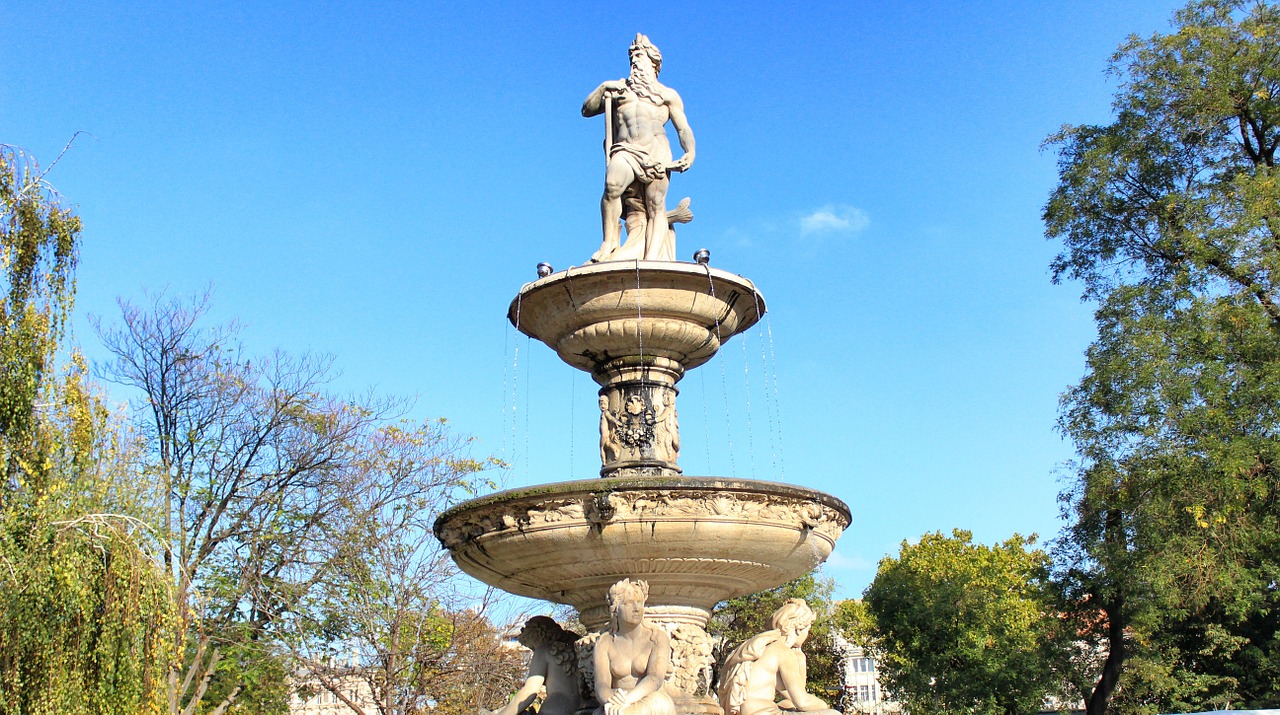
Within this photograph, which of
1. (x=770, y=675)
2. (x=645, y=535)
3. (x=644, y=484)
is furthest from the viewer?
(x=770, y=675)

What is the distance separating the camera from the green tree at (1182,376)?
681 inches

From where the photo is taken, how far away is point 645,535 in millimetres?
8070

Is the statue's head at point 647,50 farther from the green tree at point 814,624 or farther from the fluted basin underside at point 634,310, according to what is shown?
the green tree at point 814,624

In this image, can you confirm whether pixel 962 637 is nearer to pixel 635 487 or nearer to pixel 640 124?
pixel 640 124

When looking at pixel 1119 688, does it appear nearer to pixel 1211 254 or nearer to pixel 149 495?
pixel 1211 254

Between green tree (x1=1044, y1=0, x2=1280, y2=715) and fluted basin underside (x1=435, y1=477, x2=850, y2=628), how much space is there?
1077 cm

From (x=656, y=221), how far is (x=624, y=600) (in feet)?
14.9

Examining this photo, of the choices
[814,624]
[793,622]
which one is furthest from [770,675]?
[814,624]

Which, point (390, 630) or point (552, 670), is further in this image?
point (390, 630)

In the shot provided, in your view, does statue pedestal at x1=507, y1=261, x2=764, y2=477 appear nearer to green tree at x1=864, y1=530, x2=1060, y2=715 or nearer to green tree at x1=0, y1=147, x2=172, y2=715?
green tree at x1=0, y1=147, x2=172, y2=715

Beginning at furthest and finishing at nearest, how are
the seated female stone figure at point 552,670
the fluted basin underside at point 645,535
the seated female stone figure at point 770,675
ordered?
1. the seated female stone figure at point 552,670
2. the seated female stone figure at point 770,675
3. the fluted basin underside at point 645,535

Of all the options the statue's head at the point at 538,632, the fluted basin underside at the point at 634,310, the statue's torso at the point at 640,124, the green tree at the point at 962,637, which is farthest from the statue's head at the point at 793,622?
the green tree at the point at 962,637

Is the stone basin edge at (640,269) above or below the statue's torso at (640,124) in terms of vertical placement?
below

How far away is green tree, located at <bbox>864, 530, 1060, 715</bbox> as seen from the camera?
27.1m
